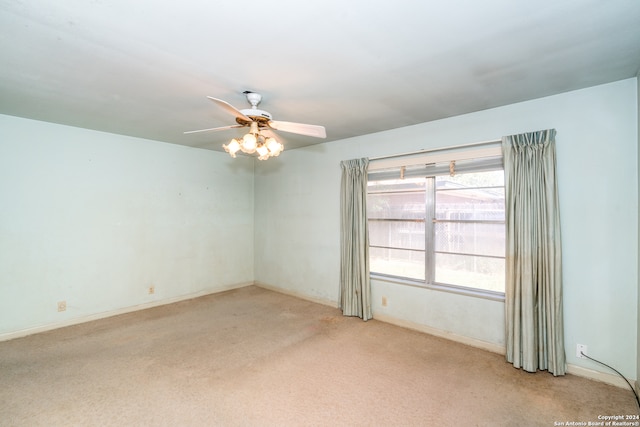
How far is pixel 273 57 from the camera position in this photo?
6.84ft

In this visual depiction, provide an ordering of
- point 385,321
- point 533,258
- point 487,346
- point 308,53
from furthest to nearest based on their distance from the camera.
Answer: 1. point 385,321
2. point 487,346
3. point 533,258
4. point 308,53

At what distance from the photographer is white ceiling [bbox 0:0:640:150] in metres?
1.62

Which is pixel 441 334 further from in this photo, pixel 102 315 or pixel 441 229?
pixel 102 315

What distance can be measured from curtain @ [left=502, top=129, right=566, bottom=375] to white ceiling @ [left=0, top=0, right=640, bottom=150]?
62 cm

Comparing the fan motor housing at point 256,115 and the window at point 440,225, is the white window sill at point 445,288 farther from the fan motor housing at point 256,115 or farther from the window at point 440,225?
the fan motor housing at point 256,115

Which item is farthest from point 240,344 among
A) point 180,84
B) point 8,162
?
point 8,162

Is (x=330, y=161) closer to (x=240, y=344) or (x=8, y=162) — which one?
(x=240, y=344)

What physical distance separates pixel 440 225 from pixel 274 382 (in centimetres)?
252

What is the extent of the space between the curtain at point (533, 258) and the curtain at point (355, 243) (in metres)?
1.69

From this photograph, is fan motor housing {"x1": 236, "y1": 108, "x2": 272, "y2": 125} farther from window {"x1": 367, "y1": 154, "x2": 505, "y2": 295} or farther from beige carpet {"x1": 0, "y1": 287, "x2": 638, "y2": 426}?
beige carpet {"x1": 0, "y1": 287, "x2": 638, "y2": 426}

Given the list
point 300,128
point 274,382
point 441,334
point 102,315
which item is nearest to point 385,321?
point 441,334

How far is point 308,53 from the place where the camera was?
80.4 inches

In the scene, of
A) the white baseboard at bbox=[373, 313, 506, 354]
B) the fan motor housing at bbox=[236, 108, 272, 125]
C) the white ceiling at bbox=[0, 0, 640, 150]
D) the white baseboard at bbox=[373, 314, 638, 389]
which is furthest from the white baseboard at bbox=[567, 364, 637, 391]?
the fan motor housing at bbox=[236, 108, 272, 125]

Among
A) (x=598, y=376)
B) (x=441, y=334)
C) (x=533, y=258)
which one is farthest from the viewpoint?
(x=441, y=334)
